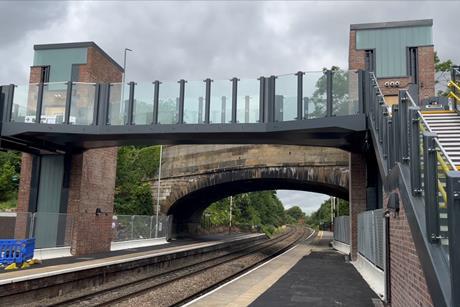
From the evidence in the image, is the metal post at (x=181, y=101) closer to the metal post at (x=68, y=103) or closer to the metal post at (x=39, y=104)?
the metal post at (x=68, y=103)

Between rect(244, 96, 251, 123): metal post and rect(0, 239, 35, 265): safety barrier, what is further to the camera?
rect(244, 96, 251, 123): metal post

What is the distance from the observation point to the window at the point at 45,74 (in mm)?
21906

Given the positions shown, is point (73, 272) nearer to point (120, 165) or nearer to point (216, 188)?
point (216, 188)

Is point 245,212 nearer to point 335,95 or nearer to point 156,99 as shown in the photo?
point 156,99

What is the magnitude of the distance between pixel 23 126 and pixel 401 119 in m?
15.3

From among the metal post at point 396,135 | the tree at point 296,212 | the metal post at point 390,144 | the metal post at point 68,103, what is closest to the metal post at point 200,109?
the metal post at point 68,103

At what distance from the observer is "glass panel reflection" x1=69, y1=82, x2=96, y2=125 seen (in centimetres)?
1905

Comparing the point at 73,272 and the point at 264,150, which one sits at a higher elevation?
the point at 264,150

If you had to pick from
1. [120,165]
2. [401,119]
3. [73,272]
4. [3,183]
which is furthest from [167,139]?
[3,183]

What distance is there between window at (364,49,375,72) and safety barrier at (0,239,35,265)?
15.7 metres

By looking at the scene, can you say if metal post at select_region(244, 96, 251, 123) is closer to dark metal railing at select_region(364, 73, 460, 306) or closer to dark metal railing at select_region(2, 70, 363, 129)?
dark metal railing at select_region(2, 70, 363, 129)

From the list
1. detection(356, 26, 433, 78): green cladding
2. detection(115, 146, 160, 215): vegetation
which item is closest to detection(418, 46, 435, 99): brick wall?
detection(356, 26, 433, 78): green cladding

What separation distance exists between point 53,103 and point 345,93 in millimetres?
12019

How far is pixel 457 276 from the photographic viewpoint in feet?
14.0
